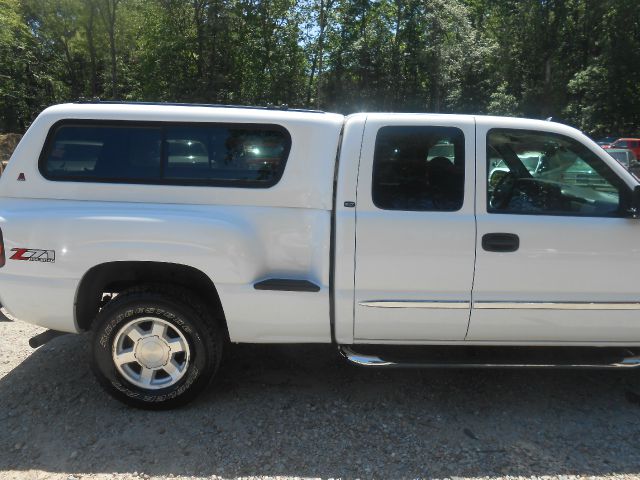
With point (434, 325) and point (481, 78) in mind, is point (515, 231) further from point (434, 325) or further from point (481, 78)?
point (481, 78)

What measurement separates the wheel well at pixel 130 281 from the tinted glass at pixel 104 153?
552mm

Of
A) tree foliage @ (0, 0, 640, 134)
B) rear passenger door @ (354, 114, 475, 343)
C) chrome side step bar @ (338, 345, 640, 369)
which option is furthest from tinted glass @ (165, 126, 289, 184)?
tree foliage @ (0, 0, 640, 134)

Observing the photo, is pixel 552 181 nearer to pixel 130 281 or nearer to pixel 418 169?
pixel 418 169

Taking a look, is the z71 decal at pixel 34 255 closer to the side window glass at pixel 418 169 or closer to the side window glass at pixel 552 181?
the side window glass at pixel 418 169

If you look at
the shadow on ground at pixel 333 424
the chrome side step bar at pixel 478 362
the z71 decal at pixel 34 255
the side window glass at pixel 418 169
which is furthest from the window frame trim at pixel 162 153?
the shadow on ground at pixel 333 424

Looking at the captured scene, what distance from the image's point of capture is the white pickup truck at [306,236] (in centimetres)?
312

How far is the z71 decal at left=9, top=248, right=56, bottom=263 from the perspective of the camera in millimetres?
3123

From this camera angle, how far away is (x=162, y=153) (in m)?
3.28

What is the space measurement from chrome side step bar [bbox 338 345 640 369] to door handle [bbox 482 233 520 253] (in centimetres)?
73

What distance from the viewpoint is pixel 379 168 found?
3.19 metres

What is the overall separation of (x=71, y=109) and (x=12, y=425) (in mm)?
1957

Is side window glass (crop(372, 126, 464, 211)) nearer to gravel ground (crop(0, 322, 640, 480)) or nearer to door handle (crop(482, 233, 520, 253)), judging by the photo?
door handle (crop(482, 233, 520, 253))

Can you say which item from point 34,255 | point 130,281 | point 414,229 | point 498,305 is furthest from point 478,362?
point 34,255

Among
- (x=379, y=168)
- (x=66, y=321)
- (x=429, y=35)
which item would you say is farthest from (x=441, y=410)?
(x=429, y=35)
